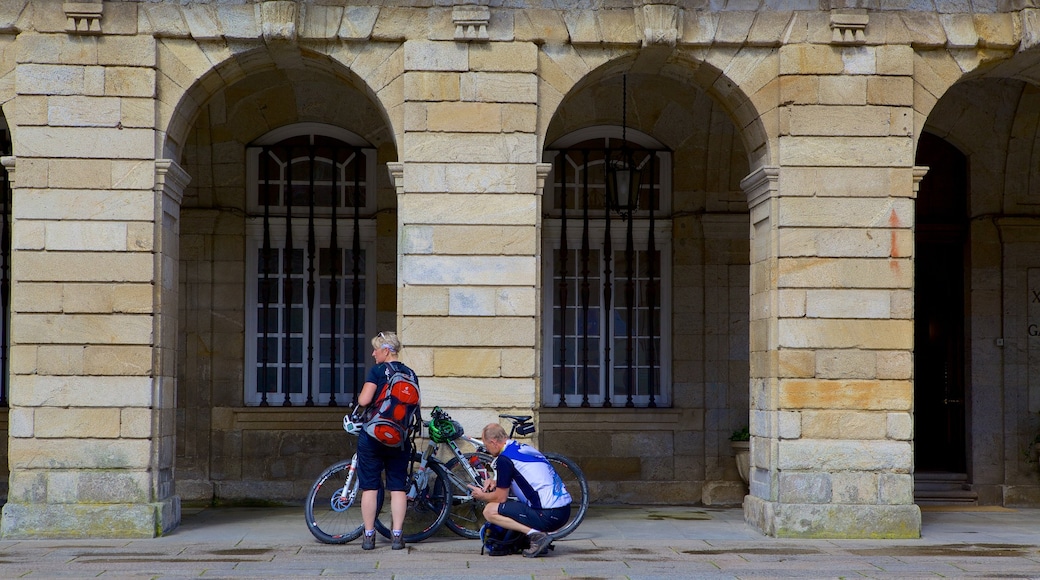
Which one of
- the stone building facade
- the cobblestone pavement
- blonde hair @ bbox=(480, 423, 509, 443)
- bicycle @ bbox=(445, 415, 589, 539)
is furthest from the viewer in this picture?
the stone building facade

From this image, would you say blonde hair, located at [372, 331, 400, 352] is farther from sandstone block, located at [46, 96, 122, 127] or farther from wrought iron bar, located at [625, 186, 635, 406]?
wrought iron bar, located at [625, 186, 635, 406]

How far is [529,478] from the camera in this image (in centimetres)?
834

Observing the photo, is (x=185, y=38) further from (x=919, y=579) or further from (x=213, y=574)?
(x=919, y=579)

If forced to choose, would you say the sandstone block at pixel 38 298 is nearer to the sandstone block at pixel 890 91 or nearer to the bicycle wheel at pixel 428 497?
the bicycle wheel at pixel 428 497

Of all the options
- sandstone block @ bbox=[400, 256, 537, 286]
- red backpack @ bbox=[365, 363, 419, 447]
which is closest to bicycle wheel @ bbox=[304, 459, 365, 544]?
red backpack @ bbox=[365, 363, 419, 447]

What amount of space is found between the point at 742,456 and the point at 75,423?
20.1 feet

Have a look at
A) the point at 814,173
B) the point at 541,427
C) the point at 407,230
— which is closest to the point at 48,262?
the point at 407,230

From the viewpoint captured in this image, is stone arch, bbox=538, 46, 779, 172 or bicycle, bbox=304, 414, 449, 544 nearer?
bicycle, bbox=304, 414, 449, 544

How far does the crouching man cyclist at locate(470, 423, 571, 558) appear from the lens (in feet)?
27.3

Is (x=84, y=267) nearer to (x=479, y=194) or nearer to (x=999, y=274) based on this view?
(x=479, y=194)

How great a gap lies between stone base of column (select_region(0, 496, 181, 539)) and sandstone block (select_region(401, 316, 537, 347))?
2439mm

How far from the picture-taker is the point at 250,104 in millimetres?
12375

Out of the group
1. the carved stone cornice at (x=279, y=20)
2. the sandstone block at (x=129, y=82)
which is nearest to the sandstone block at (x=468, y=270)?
the carved stone cornice at (x=279, y=20)

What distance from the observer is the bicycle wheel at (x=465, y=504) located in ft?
31.2
